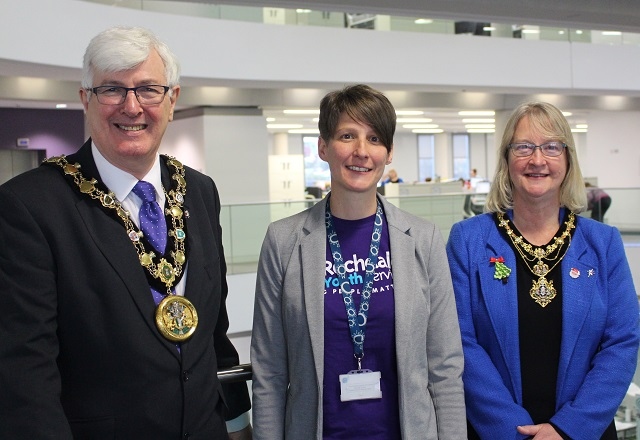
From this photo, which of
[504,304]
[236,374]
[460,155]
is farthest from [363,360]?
[460,155]

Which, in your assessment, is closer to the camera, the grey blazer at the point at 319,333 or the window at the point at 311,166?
the grey blazer at the point at 319,333

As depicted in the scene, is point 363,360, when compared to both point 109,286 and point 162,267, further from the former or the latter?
point 109,286

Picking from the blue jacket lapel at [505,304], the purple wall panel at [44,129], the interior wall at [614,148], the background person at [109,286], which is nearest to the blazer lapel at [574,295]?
the blue jacket lapel at [505,304]

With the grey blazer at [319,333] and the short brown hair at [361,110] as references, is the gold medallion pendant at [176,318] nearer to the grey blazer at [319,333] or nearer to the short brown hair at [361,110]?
the grey blazer at [319,333]

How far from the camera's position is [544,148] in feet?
7.89

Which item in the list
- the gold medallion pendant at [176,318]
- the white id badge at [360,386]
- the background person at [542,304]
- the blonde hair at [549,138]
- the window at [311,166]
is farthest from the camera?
the window at [311,166]

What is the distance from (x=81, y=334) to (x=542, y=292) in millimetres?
1374

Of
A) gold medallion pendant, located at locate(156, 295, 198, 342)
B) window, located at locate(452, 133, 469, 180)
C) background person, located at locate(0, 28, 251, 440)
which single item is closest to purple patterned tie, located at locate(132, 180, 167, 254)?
background person, located at locate(0, 28, 251, 440)

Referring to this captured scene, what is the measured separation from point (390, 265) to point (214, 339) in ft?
1.79

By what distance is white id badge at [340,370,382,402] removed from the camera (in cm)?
203

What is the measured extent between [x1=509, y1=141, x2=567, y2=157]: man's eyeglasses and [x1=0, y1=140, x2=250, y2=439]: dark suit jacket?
1131 millimetres

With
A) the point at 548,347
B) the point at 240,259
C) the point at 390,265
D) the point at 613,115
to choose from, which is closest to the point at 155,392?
the point at 390,265

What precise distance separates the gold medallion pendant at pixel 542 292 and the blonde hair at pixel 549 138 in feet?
0.98

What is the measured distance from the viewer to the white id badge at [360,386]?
2025mm
